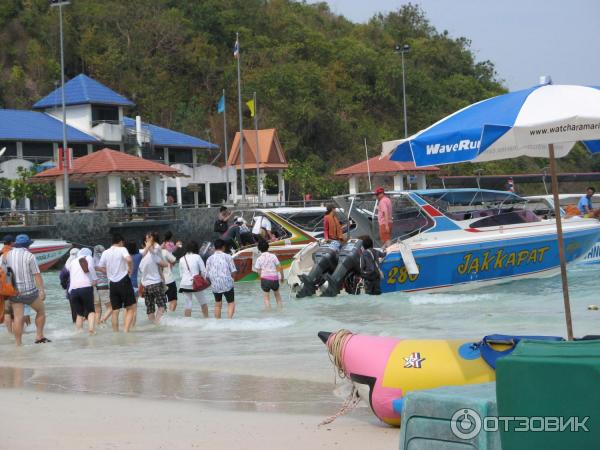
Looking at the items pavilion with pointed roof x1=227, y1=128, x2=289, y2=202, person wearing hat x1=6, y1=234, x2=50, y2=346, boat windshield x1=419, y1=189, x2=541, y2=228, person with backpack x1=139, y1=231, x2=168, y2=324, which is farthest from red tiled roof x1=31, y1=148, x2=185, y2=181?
person wearing hat x1=6, y1=234, x2=50, y2=346

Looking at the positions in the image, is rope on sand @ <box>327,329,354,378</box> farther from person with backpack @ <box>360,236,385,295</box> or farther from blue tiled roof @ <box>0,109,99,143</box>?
blue tiled roof @ <box>0,109,99,143</box>

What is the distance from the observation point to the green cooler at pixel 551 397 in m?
3.54

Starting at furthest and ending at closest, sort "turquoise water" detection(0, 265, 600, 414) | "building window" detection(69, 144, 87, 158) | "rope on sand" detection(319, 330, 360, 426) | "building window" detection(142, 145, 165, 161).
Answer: "building window" detection(142, 145, 165, 161), "building window" detection(69, 144, 87, 158), "turquoise water" detection(0, 265, 600, 414), "rope on sand" detection(319, 330, 360, 426)

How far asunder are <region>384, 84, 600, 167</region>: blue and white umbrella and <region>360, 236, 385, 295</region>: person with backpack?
7.89 metres

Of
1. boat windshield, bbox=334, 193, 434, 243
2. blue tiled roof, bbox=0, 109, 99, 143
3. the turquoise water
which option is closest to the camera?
the turquoise water

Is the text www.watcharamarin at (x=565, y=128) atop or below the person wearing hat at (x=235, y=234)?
atop

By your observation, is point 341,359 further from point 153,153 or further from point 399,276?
point 153,153

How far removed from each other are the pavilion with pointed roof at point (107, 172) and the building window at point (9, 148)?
19.1ft

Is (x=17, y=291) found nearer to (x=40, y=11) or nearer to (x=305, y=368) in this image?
(x=305, y=368)

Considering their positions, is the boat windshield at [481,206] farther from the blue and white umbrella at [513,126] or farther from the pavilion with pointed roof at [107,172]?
the pavilion with pointed roof at [107,172]

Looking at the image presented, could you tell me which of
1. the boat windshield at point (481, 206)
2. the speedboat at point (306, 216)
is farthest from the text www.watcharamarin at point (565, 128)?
the speedboat at point (306, 216)

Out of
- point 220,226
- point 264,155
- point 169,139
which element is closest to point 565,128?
point 220,226

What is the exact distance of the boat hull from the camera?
50.6ft

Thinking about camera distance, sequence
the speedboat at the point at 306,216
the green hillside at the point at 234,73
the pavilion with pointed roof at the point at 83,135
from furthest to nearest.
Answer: the green hillside at the point at 234,73, the pavilion with pointed roof at the point at 83,135, the speedboat at the point at 306,216
